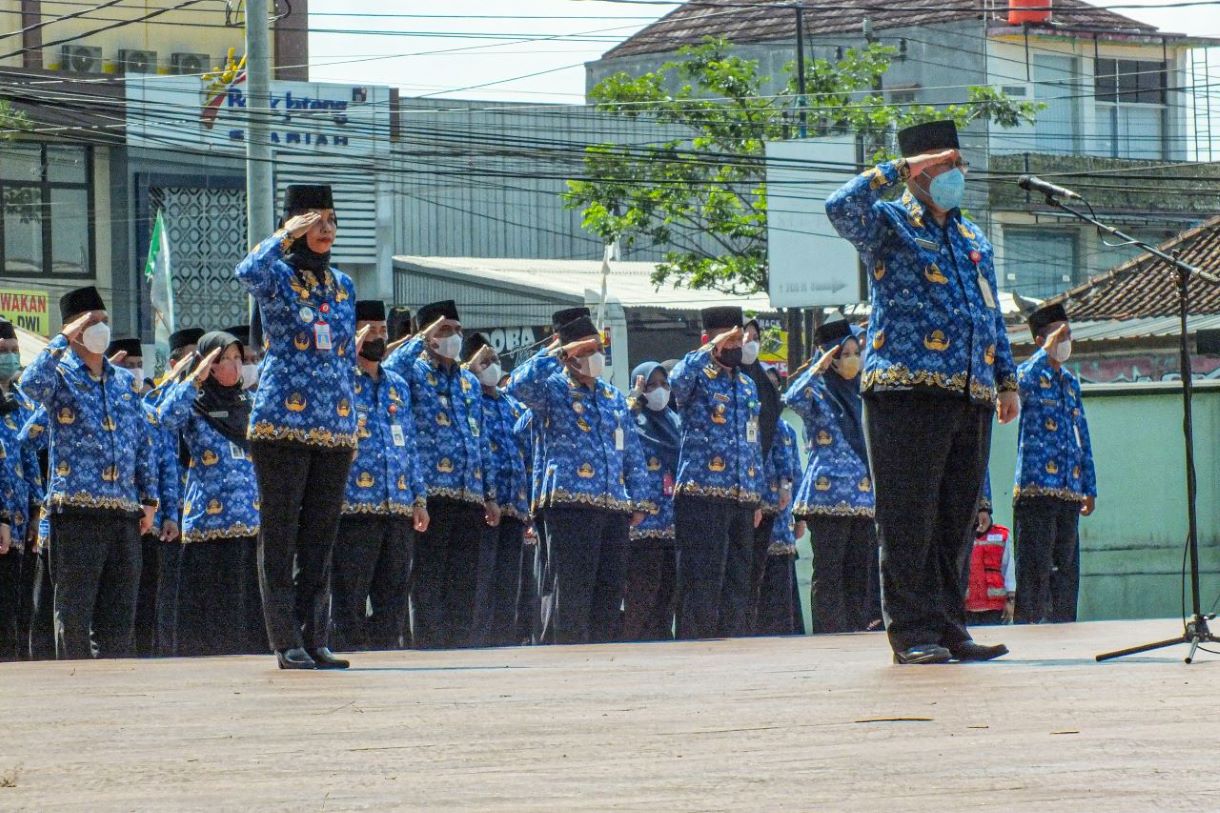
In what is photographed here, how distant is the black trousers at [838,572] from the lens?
13531mm

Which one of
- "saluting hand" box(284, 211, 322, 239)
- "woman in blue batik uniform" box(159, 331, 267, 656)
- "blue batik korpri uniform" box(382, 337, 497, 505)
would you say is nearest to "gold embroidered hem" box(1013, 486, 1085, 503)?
"blue batik korpri uniform" box(382, 337, 497, 505)

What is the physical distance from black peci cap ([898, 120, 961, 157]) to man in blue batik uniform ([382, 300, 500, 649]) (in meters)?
5.15

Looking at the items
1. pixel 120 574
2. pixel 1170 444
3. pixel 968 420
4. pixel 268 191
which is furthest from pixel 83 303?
pixel 1170 444

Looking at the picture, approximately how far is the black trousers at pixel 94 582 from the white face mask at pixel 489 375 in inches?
129

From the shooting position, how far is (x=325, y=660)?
803 centimetres

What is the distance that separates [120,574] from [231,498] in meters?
0.96

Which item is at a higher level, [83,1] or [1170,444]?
[83,1]

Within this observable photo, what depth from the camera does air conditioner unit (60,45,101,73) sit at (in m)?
40.2

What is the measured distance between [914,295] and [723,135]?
95.2 ft

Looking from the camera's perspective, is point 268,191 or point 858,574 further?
point 268,191

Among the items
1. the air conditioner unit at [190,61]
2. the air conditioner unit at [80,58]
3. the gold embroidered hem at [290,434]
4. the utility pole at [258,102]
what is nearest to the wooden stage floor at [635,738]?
the gold embroidered hem at [290,434]

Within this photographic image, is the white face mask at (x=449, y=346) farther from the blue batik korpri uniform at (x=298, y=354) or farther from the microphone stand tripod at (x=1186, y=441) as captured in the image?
the microphone stand tripod at (x=1186, y=441)

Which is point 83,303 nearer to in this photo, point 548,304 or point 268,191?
point 268,191

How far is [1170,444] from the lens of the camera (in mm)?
16312
